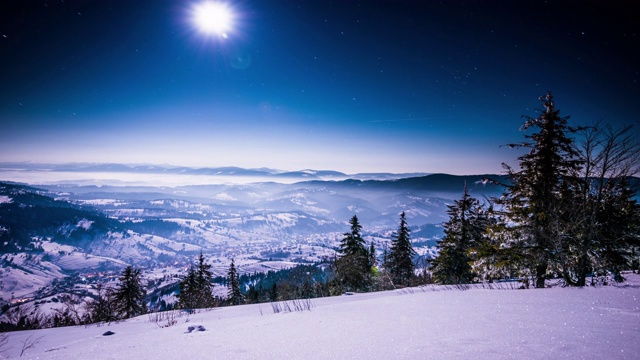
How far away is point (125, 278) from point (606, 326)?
1359 inches

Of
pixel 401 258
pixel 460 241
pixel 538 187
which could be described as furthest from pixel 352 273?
pixel 538 187

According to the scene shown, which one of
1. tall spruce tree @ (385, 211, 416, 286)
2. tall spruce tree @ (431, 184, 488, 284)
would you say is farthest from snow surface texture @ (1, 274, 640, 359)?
tall spruce tree @ (385, 211, 416, 286)

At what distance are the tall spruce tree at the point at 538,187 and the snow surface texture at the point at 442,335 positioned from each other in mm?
7184

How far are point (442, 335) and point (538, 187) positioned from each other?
39.2ft

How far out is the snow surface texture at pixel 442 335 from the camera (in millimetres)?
2244

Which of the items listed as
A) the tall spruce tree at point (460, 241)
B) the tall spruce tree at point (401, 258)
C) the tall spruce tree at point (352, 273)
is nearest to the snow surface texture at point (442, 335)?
the tall spruce tree at point (460, 241)

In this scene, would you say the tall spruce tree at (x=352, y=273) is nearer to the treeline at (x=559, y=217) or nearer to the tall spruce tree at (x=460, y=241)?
the tall spruce tree at (x=460, y=241)

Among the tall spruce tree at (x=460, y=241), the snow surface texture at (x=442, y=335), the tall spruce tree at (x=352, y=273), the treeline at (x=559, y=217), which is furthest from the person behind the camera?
the tall spruce tree at (x=352, y=273)

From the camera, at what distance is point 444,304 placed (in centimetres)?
445

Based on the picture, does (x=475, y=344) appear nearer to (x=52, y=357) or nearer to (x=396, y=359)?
(x=396, y=359)

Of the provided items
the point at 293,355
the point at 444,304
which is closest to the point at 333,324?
the point at 293,355

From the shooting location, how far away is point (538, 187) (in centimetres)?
1141

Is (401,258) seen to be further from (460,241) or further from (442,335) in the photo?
(442,335)

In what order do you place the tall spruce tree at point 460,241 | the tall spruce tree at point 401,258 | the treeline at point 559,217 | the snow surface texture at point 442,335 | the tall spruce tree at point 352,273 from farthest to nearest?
the tall spruce tree at point 401,258 → the tall spruce tree at point 352,273 → the tall spruce tree at point 460,241 → the treeline at point 559,217 → the snow surface texture at point 442,335
